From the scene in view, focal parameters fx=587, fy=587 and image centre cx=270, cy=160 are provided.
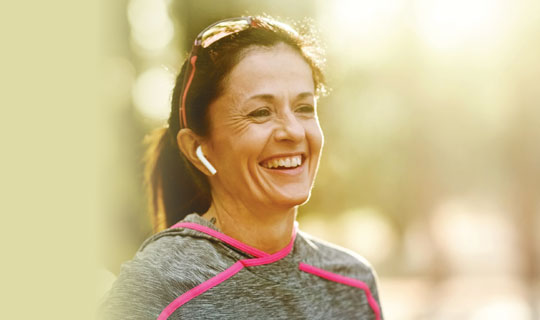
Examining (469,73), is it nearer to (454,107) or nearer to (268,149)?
(454,107)

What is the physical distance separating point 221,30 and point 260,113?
1.18 ft

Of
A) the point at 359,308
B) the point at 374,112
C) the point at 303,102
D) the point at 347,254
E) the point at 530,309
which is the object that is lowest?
the point at 530,309

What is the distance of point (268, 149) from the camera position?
216cm

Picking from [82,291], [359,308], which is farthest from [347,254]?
[82,291]

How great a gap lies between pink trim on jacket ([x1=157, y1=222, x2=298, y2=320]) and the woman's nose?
1.44 ft

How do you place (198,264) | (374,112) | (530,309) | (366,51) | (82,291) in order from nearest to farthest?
1. (82,291)
2. (198,264)
3. (366,51)
4. (374,112)
5. (530,309)

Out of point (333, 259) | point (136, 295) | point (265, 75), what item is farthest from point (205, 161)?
point (333, 259)

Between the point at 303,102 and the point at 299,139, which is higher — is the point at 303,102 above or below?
above

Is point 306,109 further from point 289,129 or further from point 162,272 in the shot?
point 162,272

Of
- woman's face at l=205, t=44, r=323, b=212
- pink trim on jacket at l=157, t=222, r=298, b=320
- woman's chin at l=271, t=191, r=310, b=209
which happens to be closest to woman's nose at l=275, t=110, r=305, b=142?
woman's face at l=205, t=44, r=323, b=212

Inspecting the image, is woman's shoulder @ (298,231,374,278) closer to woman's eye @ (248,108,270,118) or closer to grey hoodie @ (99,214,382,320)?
grey hoodie @ (99,214,382,320)

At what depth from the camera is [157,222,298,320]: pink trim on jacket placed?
202 centimetres

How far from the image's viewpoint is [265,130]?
7.03 feet

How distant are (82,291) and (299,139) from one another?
123cm
